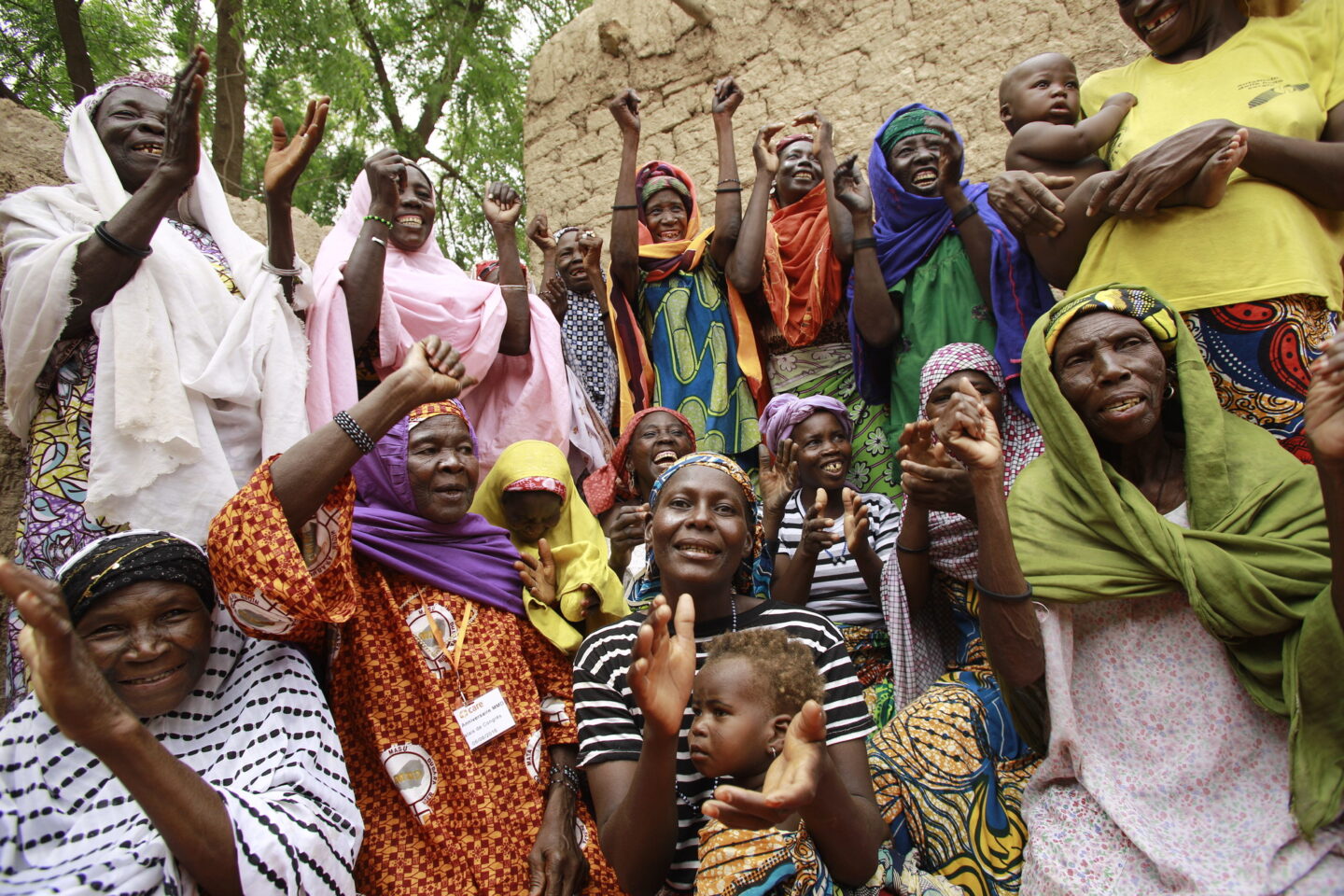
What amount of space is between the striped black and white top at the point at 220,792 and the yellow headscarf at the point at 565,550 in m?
0.81

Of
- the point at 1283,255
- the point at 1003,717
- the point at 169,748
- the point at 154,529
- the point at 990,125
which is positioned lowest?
the point at 1003,717

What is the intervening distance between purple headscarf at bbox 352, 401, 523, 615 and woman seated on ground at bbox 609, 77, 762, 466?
146cm

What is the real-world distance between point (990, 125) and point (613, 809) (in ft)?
14.7

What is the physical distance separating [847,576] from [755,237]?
186cm

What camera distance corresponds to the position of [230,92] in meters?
7.70

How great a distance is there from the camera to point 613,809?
2.11m

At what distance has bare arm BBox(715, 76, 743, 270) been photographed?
435 centimetres

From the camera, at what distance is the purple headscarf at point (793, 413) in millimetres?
3650

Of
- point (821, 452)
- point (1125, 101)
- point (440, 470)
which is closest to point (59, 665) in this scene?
point (440, 470)

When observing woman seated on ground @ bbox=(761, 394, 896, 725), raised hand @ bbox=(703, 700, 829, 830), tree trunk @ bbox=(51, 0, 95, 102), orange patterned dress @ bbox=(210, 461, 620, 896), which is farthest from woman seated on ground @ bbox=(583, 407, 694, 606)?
tree trunk @ bbox=(51, 0, 95, 102)

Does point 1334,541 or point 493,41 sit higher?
point 493,41

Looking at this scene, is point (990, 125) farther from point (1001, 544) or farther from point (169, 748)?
point (169, 748)

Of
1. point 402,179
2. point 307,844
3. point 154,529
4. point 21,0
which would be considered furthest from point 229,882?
point 21,0

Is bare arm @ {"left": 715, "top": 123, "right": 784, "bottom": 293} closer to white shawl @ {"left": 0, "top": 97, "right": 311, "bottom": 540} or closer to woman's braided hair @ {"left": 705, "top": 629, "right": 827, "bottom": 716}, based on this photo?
white shawl @ {"left": 0, "top": 97, "right": 311, "bottom": 540}
